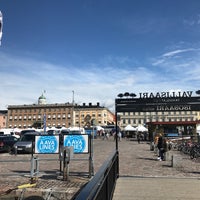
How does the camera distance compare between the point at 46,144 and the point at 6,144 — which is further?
the point at 6,144

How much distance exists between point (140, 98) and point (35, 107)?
14254 cm

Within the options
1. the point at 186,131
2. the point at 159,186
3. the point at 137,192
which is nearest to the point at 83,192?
the point at 137,192

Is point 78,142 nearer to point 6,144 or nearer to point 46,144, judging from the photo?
point 46,144

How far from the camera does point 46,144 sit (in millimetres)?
11008

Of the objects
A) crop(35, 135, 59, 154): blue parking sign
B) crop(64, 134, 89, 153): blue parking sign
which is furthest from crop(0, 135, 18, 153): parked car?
crop(64, 134, 89, 153): blue parking sign

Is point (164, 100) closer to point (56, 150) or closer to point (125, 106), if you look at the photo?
point (125, 106)

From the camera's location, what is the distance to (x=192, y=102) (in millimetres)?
11664

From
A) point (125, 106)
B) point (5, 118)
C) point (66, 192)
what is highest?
point (5, 118)

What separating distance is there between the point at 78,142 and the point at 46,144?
1.15 meters

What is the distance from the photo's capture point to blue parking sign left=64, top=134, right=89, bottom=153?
11.0 metres

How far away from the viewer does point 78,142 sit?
36.3 ft

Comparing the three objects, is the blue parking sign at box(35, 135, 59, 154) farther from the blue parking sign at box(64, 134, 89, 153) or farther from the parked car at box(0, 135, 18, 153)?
the parked car at box(0, 135, 18, 153)

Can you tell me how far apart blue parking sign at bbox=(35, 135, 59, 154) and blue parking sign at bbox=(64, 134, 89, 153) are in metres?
0.36

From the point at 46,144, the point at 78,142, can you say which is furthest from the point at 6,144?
the point at 78,142
